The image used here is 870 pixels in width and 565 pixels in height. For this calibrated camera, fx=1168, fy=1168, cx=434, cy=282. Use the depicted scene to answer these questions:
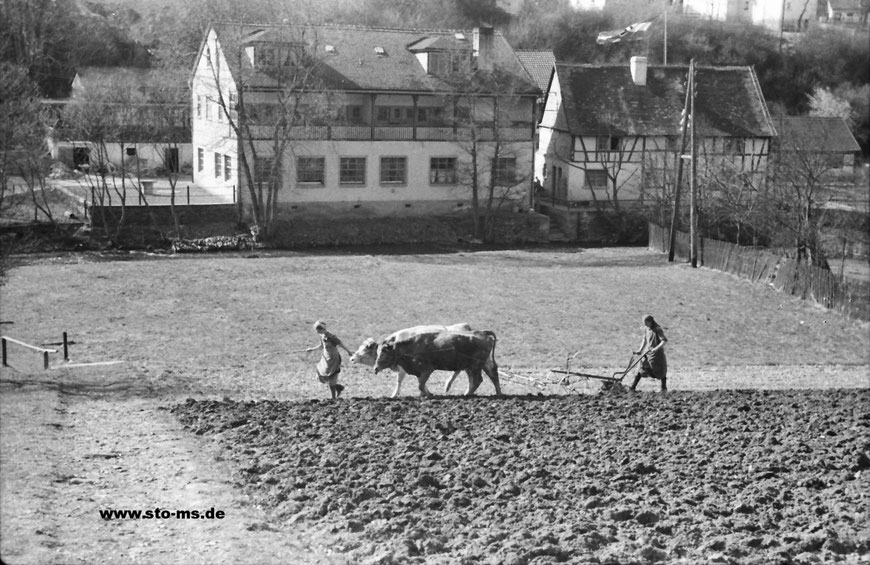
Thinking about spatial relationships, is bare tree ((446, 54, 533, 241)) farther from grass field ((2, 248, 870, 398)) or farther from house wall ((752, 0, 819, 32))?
house wall ((752, 0, 819, 32))

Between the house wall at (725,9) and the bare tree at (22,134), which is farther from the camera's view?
the bare tree at (22,134)

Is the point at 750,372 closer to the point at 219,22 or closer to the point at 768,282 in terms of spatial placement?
the point at 768,282

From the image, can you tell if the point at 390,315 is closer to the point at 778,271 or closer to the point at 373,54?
the point at 778,271

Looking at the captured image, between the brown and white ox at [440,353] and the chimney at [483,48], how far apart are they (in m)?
28.4

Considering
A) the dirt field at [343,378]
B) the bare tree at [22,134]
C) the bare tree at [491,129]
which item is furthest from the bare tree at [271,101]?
the bare tree at [22,134]

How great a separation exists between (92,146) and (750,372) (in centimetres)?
2943

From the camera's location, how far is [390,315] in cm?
2973

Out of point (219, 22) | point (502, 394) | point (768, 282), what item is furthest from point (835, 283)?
point (219, 22)

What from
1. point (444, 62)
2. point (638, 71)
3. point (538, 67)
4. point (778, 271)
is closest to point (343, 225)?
point (444, 62)

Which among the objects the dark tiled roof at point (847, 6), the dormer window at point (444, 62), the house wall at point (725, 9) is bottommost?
the dark tiled roof at point (847, 6)

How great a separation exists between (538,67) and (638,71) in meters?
4.24

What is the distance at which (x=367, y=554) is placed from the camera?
36.0 ft

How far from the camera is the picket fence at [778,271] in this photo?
30.6m

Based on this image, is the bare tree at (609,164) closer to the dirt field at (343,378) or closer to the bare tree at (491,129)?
the bare tree at (491,129)
